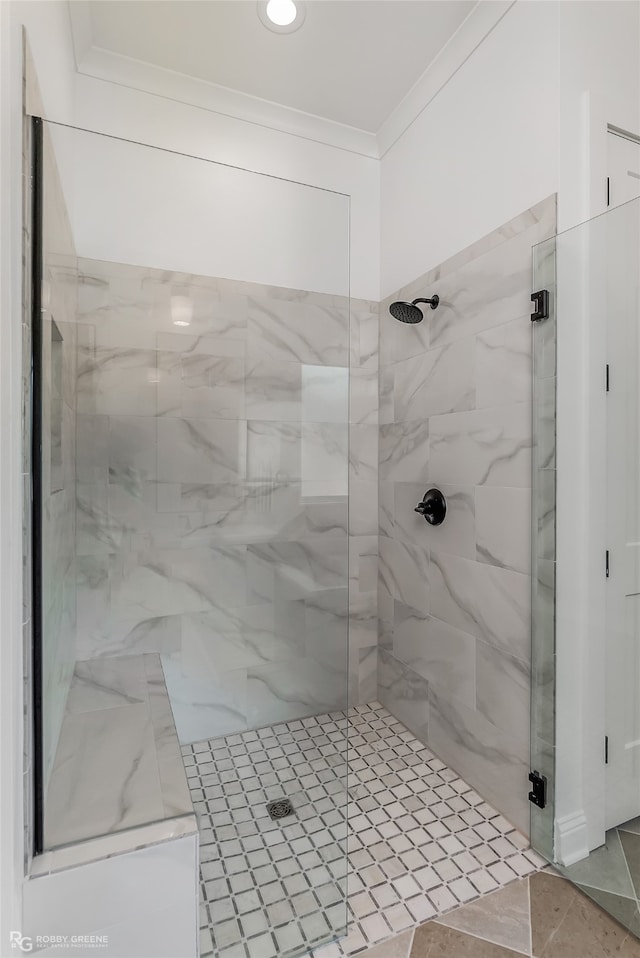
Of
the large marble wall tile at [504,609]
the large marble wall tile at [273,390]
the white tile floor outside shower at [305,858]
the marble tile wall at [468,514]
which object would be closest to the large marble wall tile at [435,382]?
the marble tile wall at [468,514]

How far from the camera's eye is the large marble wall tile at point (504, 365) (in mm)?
1557

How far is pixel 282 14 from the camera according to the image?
1.67m

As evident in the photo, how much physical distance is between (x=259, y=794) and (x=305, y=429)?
0.90 metres

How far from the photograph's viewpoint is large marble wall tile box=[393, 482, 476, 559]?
5.91 feet

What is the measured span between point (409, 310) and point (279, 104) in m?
1.09

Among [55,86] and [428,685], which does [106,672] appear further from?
[55,86]

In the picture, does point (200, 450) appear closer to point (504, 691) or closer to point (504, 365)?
point (504, 365)

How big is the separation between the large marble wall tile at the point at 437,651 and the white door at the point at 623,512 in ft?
1.61

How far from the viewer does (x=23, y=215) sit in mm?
896

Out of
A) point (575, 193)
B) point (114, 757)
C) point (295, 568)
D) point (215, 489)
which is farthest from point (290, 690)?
point (575, 193)

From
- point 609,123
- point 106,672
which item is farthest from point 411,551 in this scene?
point 609,123

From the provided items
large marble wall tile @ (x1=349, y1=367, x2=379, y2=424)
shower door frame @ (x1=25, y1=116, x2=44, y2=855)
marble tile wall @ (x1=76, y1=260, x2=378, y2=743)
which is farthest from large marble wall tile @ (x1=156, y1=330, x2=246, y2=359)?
large marble wall tile @ (x1=349, y1=367, x2=379, y2=424)

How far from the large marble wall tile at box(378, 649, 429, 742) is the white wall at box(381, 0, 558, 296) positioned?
170cm

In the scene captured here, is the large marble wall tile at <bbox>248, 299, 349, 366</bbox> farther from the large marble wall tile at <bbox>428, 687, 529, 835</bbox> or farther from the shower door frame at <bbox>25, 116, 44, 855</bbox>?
the large marble wall tile at <bbox>428, 687, 529, 835</bbox>
